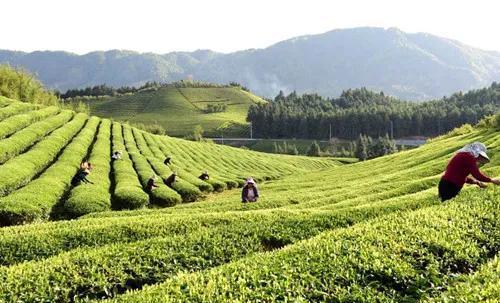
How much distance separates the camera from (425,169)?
41094 mm

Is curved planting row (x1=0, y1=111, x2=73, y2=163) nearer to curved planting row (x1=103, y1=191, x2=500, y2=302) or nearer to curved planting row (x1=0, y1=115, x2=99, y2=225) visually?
curved planting row (x1=0, y1=115, x2=99, y2=225)

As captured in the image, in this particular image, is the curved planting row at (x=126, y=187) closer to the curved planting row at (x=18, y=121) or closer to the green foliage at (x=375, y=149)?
the curved planting row at (x=18, y=121)

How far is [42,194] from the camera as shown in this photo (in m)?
35.2

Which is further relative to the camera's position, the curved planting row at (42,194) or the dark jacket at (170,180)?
the dark jacket at (170,180)

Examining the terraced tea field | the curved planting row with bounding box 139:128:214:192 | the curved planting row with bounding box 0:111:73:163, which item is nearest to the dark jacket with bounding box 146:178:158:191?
the curved planting row with bounding box 139:128:214:192

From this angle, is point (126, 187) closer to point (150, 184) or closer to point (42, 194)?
point (150, 184)

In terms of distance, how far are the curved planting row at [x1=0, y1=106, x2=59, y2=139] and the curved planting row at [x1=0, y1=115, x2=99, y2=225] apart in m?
8.14

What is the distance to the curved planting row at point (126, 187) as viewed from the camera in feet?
128

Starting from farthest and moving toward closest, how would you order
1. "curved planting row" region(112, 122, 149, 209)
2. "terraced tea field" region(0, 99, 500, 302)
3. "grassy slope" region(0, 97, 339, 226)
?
"curved planting row" region(112, 122, 149, 209)
"grassy slope" region(0, 97, 339, 226)
"terraced tea field" region(0, 99, 500, 302)

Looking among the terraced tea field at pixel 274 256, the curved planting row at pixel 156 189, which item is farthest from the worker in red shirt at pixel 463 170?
the curved planting row at pixel 156 189

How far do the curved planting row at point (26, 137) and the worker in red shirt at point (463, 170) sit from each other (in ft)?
135

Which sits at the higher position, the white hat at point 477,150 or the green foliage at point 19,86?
the green foliage at point 19,86

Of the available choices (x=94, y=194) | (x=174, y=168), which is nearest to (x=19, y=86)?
(x=174, y=168)

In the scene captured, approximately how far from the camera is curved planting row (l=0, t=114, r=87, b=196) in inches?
1478
